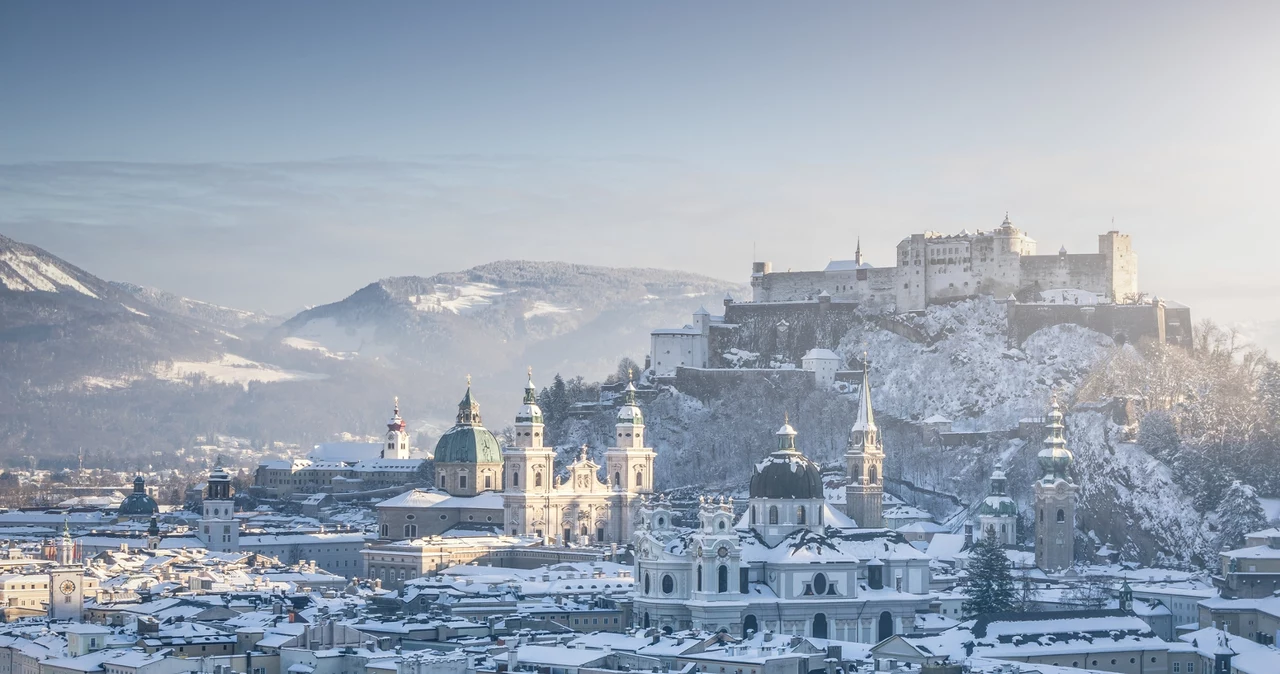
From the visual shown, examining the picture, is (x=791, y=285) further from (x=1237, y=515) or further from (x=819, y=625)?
(x=819, y=625)

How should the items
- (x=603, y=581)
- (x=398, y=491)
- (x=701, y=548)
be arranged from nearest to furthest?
(x=701, y=548) → (x=603, y=581) → (x=398, y=491)

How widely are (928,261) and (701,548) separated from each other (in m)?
60.5

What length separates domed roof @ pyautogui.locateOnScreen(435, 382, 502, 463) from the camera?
142125mm

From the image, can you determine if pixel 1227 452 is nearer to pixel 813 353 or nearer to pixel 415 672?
pixel 813 353

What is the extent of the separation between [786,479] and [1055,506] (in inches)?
953

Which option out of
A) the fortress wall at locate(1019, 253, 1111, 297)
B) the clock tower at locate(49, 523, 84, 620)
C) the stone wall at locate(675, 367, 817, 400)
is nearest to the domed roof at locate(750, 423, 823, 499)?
the clock tower at locate(49, 523, 84, 620)

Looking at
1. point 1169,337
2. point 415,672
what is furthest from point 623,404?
point 415,672

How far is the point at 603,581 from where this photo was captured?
110 m

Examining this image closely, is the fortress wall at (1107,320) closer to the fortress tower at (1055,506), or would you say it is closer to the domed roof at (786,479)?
the fortress tower at (1055,506)

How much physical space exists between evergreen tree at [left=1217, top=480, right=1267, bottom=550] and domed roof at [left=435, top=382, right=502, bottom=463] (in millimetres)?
42389

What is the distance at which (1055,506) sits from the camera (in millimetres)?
125688

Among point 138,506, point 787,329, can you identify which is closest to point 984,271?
point 787,329

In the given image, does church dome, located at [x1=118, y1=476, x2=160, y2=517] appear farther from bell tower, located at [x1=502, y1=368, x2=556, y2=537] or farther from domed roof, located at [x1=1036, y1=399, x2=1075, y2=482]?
domed roof, located at [x1=1036, y1=399, x2=1075, y2=482]

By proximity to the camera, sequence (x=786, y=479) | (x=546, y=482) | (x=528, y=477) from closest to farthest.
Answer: (x=786, y=479)
(x=528, y=477)
(x=546, y=482)
